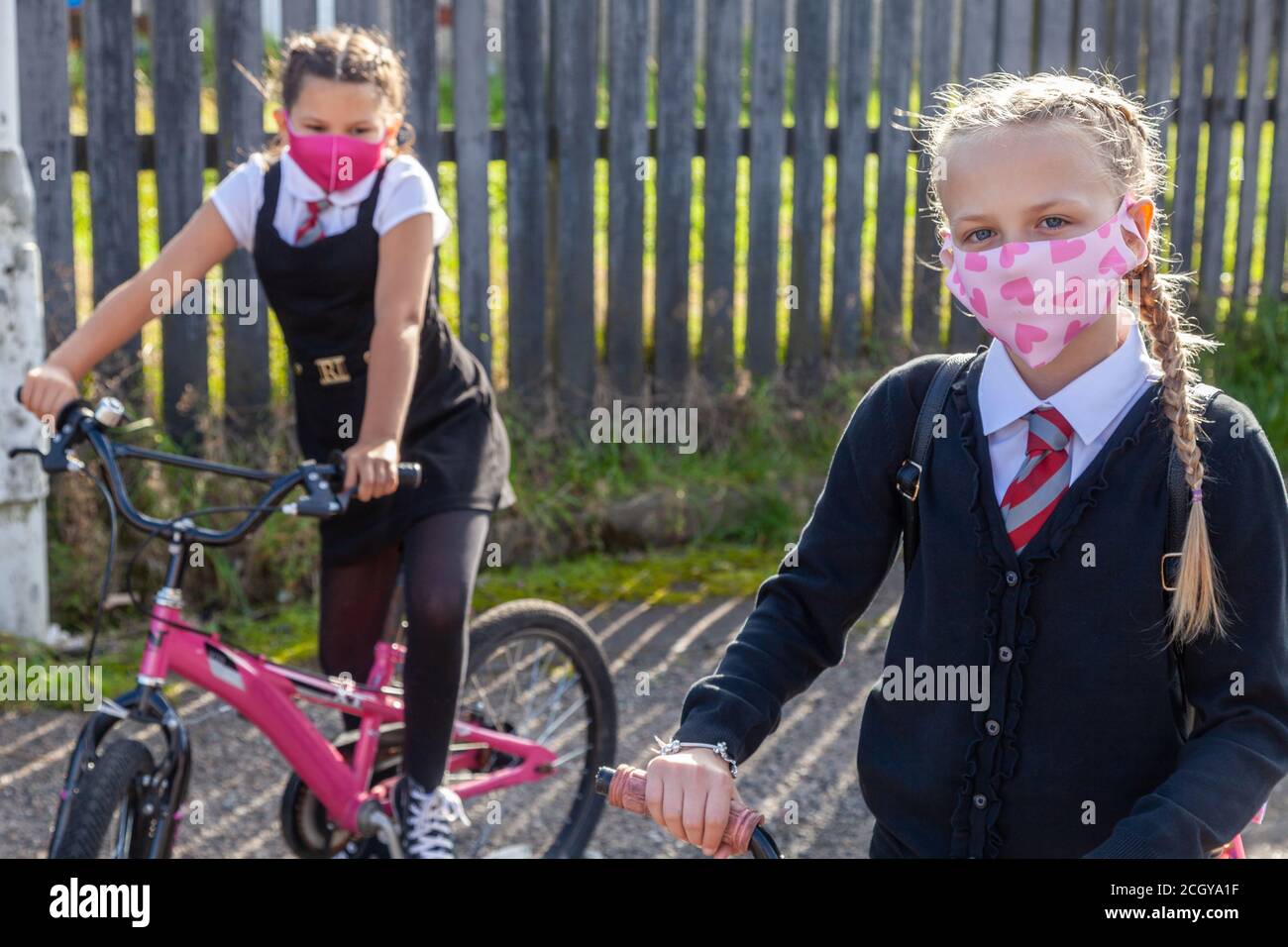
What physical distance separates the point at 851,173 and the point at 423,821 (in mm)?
3872

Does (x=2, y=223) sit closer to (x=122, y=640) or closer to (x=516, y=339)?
(x=122, y=640)

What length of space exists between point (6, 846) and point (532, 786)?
130 cm

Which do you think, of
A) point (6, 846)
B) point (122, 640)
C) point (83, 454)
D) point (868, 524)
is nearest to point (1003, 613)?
point (868, 524)

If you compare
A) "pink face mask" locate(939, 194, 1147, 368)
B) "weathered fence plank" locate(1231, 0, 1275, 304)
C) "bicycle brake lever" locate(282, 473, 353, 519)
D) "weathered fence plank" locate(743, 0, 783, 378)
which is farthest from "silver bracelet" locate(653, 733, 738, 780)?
"weathered fence plank" locate(1231, 0, 1275, 304)

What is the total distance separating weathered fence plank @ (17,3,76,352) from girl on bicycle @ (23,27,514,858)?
1.93 metres

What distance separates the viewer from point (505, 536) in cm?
558

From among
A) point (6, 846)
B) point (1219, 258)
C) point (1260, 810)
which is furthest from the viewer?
point (1219, 258)

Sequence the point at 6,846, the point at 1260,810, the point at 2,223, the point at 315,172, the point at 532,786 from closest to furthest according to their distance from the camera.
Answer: the point at 1260,810
the point at 315,172
the point at 6,846
the point at 532,786
the point at 2,223

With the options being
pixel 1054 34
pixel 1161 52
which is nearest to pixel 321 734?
pixel 1054 34

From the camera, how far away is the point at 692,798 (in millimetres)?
1708

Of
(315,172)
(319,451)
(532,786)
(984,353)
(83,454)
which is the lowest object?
(532,786)

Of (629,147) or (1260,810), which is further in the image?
(629,147)

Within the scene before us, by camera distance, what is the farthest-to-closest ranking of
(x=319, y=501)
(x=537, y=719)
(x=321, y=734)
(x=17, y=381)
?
1. (x=17, y=381)
2. (x=537, y=719)
3. (x=321, y=734)
4. (x=319, y=501)

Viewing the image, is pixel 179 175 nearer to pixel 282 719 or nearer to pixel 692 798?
pixel 282 719
